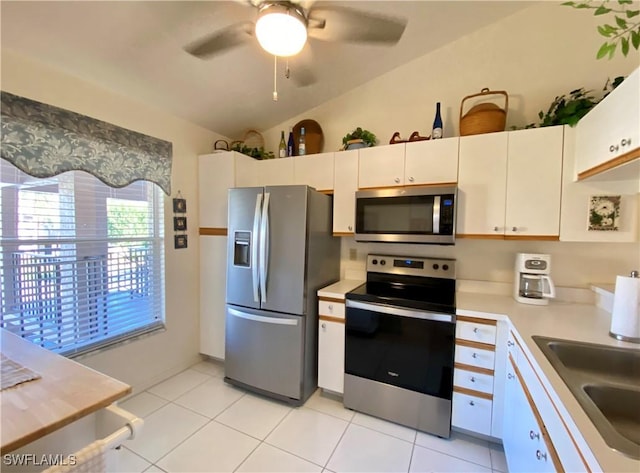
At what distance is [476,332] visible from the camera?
1726 millimetres

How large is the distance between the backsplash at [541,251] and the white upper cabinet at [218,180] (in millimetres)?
1396

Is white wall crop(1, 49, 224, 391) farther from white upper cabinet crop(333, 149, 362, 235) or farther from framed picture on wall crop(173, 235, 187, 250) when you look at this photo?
white upper cabinet crop(333, 149, 362, 235)

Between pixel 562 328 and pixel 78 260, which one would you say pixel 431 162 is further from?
pixel 78 260

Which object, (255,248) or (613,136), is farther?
(255,248)

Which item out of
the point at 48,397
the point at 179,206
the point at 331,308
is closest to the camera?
the point at 48,397


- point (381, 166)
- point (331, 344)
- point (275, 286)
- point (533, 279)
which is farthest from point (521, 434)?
point (381, 166)

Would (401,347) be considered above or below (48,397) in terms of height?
below

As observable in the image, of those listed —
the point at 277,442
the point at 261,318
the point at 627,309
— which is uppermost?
the point at 627,309

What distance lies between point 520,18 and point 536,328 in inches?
87.1

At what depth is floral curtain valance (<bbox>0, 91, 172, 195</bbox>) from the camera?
158 centimetres

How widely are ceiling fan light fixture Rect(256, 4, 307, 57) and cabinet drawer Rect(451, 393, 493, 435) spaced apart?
2.28m

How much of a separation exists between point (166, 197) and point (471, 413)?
111 inches

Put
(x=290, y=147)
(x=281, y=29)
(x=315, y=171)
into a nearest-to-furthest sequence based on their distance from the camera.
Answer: (x=281, y=29)
(x=315, y=171)
(x=290, y=147)

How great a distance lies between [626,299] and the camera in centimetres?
124
